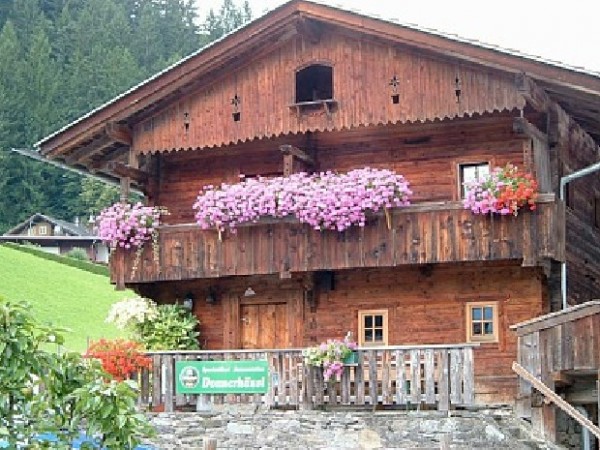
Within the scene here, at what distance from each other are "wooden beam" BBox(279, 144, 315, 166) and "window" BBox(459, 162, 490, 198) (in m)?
2.66

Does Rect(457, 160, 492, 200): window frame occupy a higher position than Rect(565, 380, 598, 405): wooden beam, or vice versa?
Rect(457, 160, 492, 200): window frame

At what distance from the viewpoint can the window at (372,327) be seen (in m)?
23.0

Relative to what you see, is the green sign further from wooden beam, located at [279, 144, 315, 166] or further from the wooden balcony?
wooden beam, located at [279, 144, 315, 166]

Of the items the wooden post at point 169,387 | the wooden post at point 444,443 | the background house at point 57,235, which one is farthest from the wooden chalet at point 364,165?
the background house at point 57,235

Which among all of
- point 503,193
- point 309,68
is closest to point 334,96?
point 309,68

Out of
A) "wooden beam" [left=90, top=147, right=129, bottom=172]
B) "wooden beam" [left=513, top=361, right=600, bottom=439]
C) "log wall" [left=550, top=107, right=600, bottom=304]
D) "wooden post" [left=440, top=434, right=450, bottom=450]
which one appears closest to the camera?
"wooden post" [left=440, top=434, right=450, bottom=450]

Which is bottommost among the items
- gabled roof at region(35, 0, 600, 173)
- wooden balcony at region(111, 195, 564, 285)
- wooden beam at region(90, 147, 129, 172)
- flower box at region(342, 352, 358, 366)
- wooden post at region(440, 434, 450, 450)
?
wooden post at region(440, 434, 450, 450)

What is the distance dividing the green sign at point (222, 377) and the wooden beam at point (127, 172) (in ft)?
14.2

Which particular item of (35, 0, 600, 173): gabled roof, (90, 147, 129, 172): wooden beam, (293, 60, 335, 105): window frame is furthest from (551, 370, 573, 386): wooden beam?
(90, 147, 129, 172): wooden beam

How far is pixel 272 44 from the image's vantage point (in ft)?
78.4

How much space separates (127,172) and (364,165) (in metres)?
4.42

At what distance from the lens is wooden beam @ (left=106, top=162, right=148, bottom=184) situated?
2430 centimetres

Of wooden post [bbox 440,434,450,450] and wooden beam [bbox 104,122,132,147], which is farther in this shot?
wooden beam [bbox 104,122,132,147]

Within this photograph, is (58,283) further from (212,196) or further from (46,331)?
(46,331)
